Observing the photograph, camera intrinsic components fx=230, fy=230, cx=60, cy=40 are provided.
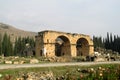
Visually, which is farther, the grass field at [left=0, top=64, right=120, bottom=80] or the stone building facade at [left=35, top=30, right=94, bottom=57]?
the stone building facade at [left=35, top=30, right=94, bottom=57]

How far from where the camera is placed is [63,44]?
4712cm

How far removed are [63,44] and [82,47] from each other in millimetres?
5717

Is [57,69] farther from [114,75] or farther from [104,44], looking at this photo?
[104,44]

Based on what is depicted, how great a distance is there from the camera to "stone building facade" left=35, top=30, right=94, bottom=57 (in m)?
39.9

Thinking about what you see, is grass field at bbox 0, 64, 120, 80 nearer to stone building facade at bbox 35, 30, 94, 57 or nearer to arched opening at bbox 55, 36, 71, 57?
stone building facade at bbox 35, 30, 94, 57

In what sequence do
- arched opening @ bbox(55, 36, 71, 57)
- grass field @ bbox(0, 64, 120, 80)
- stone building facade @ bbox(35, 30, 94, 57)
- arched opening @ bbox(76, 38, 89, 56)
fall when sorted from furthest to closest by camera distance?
1. arched opening @ bbox(76, 38, 89, 56)
2. arched opening @ bbox(55, 36, 71, 57)
3. stone building facade @ bbox(35, 30, 94, 57)
4. grass field @ bbox(0, 64, 120, 80)

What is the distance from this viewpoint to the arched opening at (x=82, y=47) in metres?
48.9

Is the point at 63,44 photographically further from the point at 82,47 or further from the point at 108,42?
the point at 108,42

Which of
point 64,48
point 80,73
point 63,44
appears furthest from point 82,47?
point 80,73

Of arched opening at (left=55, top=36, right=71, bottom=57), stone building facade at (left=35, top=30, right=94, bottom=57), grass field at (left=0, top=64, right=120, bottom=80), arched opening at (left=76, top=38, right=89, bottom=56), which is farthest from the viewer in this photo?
arched opening at (left=76, top=38, right=89, bottom=56)

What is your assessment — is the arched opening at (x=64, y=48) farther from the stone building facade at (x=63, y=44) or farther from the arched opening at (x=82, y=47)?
the arched opening at (x=82, y=47)

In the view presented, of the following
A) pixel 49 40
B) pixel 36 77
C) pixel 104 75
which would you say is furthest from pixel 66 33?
pixel 104 75

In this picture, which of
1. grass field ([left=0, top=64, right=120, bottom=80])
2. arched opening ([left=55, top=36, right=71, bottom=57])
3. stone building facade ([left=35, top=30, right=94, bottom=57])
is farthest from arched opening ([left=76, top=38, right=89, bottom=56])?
grass field ([left=0, top=64, right=120, bottom=80])

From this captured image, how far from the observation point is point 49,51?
40.3 meters
